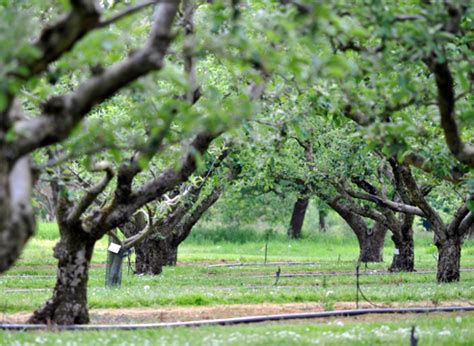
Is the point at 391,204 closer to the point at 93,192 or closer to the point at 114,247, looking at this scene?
the point at 114,247

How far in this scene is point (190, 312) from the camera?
1712cm

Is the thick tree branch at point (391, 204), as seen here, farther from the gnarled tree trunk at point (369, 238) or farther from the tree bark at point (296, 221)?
the tree bark at point (296, 221)

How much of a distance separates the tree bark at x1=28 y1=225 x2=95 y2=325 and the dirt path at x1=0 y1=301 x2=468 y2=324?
87 cm

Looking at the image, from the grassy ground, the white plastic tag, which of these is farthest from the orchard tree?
the white plastic tag

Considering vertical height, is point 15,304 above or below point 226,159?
below

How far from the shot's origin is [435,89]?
12.5 metres

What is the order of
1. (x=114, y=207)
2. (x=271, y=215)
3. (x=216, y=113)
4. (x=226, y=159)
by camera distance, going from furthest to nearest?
(x=271, y=215) → (x=226, y=159) → (x=114, y=207) → (x=216, y=113)

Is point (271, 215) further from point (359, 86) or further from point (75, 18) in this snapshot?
point (75, 18)

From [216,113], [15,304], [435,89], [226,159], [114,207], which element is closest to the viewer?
[216,113]

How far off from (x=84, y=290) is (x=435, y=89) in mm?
6984

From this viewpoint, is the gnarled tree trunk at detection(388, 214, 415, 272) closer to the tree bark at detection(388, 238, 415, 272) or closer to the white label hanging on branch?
the tree bark at detection(388, 238, 415, 272)

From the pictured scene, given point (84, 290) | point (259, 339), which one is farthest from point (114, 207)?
point (259, 339)

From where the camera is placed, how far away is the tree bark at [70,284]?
48.4 feet

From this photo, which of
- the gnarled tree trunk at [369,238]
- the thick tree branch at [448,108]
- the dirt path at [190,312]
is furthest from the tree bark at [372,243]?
the thick tree branch at [448,108]
